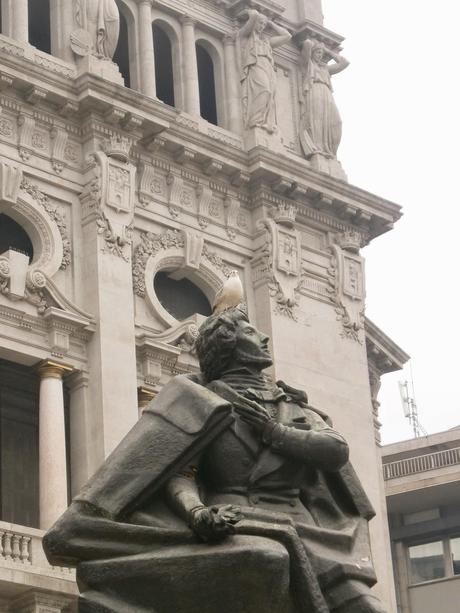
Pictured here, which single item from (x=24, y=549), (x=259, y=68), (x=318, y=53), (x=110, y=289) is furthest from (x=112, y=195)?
(x=318, y=53)

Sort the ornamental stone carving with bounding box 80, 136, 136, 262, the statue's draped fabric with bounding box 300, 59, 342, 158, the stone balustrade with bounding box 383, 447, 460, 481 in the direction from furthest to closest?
the stone balustrade with bounding box 383, 447, 460, 481 < the statue's draped fabric with bounding box 300, 59, 342, 158 < the ornamental stone carving with bounding box 80, 136, 136, 262

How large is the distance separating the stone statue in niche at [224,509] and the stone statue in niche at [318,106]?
24822 mm

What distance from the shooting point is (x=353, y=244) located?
30.6m

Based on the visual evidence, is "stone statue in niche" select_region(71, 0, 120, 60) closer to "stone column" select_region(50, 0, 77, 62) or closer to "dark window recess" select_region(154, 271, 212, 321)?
"stone column" select_region(50, 0, 77, 62)

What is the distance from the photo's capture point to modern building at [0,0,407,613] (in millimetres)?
25266

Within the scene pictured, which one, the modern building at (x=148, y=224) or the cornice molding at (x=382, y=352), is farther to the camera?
the cornice molding at (x=382, y=352)

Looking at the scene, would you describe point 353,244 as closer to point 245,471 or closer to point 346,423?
point 346,423

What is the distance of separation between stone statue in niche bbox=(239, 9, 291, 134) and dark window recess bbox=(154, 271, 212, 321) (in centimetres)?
335

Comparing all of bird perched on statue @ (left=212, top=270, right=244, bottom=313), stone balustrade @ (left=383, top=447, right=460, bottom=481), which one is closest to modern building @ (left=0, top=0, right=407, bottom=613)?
stone balustrade @ (left=383, top=447, right=460, bottom=481)

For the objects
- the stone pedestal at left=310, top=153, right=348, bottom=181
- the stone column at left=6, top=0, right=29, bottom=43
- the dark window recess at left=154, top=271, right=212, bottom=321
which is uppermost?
the stone column at left=6, top=0, right=29, bottom=43

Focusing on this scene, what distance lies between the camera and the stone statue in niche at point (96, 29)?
2809cm

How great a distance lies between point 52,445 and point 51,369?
1.26m

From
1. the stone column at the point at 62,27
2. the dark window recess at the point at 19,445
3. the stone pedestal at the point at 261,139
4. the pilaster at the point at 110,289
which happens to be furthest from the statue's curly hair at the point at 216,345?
the stone pedestal at the point at 261,139

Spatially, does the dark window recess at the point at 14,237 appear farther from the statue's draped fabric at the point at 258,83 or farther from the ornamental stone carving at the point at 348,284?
the ornamental stone carving at the point at 348,284
